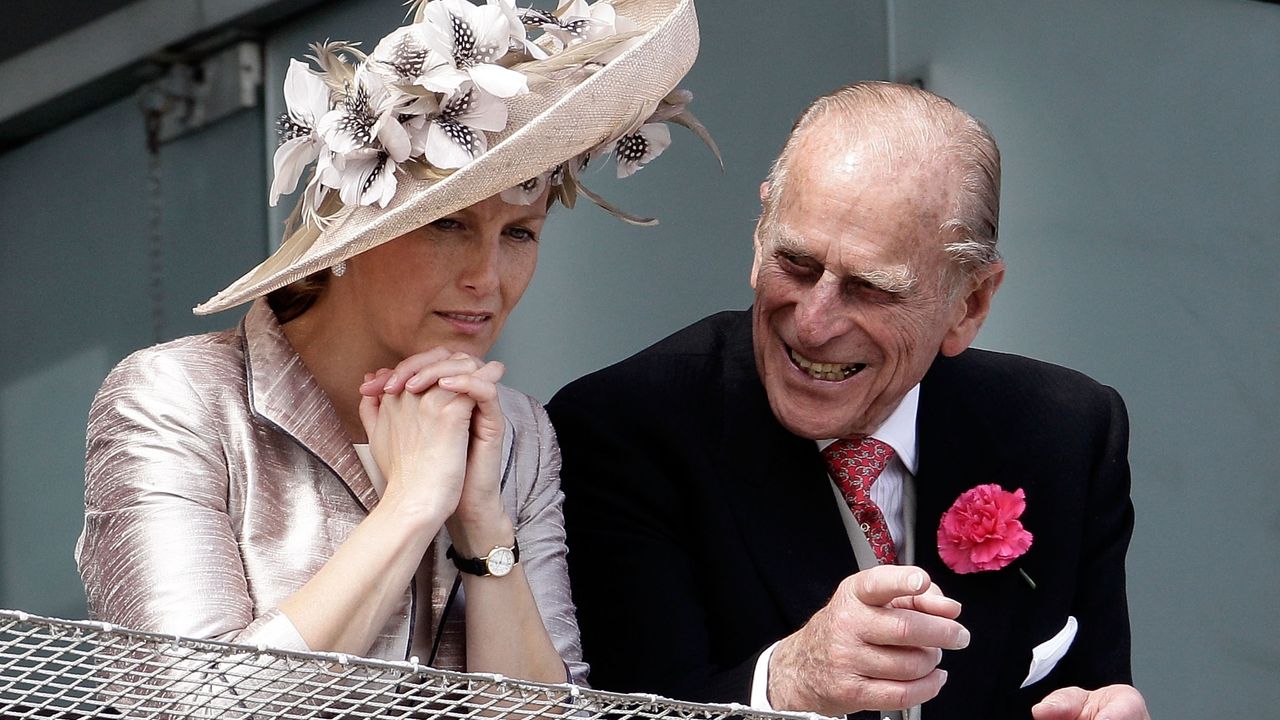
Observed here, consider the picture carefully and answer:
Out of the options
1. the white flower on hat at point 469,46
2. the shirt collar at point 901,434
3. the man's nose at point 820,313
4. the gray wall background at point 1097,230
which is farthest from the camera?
the gray wall background at point 1097,230

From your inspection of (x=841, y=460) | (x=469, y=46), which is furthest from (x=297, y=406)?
(x=841, y=460)

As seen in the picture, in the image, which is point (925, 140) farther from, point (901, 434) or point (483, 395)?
point (483, 395)

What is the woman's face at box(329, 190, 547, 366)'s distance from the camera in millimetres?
2480

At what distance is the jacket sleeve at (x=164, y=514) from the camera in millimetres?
2254

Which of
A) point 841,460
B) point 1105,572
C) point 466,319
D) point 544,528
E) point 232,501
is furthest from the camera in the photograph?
point 1105,572

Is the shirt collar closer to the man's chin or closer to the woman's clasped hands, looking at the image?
the man's chin

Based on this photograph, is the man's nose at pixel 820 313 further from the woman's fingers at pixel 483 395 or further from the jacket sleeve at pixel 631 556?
the woman's fingers at pixel 483 395

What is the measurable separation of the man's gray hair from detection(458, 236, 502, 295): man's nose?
48 centimetres

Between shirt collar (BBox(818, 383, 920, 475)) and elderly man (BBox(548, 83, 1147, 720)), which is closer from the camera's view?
elderly man (BBox(548, 83, 1147, 720))

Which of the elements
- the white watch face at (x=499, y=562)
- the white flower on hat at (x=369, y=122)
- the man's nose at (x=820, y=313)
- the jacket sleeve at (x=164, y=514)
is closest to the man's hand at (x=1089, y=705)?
the man's nose at (x=820, y=313)

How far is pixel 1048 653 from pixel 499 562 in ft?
2.96

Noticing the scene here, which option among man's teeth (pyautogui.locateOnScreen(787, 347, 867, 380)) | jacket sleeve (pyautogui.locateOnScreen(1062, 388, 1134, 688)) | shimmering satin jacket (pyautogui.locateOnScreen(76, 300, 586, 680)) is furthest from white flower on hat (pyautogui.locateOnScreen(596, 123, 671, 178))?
jacket sleeve (pyautogui.locateOnScreen(1062, 388, 1134, 688))

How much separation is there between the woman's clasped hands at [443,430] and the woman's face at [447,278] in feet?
0.12

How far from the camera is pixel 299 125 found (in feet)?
8.34
